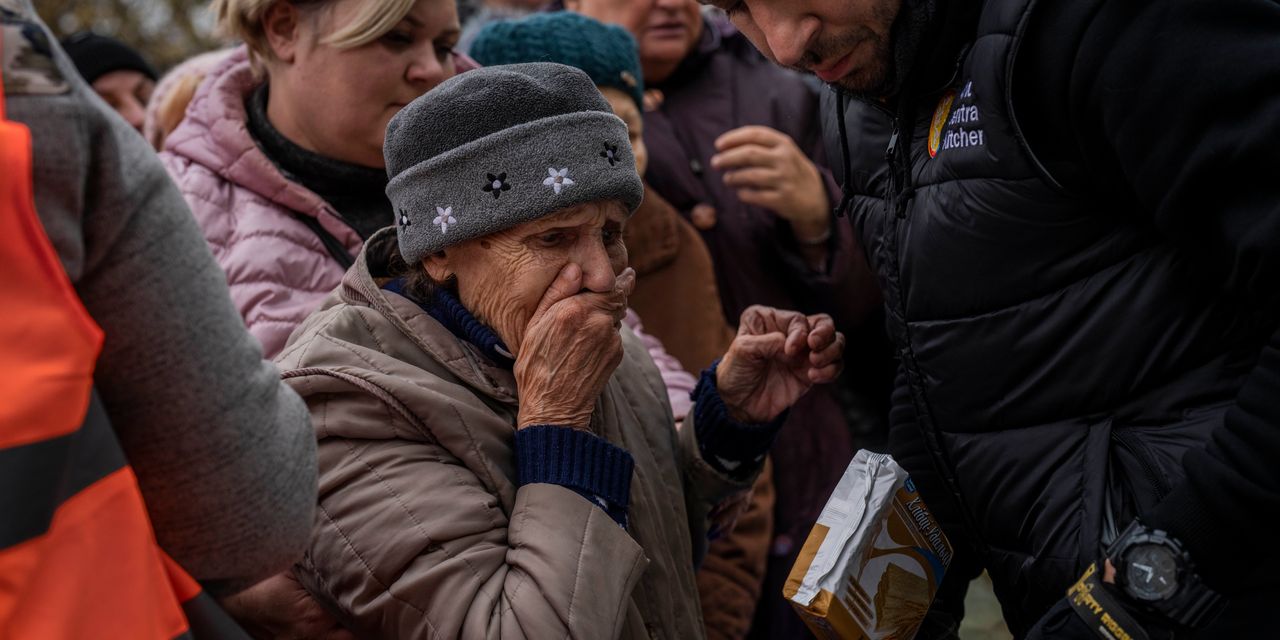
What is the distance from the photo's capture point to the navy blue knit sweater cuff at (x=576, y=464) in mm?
1827

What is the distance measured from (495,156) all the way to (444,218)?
0.13 m

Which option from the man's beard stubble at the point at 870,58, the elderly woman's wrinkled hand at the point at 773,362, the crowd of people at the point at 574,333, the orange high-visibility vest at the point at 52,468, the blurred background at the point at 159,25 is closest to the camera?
the orange high-visibility vest at the point at 52,468

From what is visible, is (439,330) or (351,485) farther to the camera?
(439,330)

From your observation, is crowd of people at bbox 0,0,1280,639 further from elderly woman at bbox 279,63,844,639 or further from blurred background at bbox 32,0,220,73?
blurred background at bbox 32,0,220,73

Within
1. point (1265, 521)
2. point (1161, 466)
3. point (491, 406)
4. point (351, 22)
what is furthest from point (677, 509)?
point (351, 22)

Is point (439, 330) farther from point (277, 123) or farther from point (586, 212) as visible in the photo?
point (277, 123)

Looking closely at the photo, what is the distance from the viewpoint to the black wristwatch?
1.50 m

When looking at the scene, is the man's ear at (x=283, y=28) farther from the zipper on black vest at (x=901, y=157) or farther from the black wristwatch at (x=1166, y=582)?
the black wristwatch at (x=1166, y=582)

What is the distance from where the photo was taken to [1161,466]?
163 centimetres

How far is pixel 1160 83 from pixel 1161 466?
0.53 meters

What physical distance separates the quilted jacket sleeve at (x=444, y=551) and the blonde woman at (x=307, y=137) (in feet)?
2.78

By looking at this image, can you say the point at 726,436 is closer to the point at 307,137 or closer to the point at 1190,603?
the point at 1190,603

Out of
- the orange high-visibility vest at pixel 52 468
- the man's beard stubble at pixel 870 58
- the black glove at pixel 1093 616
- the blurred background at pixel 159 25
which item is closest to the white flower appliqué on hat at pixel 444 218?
the man's beard stubble at pixel 870 58

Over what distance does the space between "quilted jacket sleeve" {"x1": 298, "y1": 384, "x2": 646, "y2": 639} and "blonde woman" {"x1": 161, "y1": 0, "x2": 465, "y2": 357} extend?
2.78 ft
